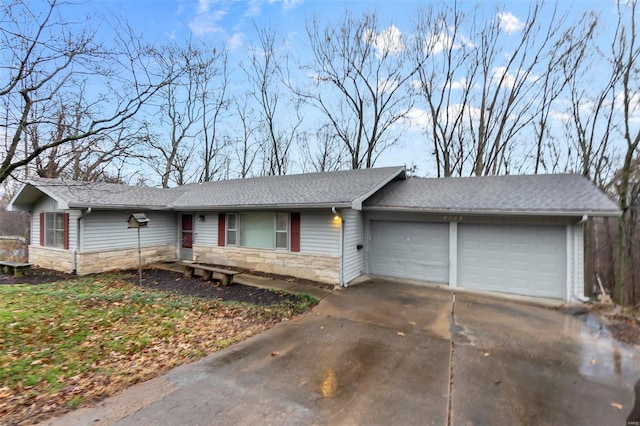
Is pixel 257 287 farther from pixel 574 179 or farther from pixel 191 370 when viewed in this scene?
pixel 574 179

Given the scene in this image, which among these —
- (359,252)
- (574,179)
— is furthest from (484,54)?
(359,252)

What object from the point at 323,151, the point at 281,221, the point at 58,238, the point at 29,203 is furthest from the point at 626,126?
the point at 29,203

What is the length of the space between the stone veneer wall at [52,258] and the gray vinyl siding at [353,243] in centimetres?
984

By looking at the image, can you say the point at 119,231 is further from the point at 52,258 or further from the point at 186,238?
the point at 52,258

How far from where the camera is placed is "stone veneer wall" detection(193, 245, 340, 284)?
897cm

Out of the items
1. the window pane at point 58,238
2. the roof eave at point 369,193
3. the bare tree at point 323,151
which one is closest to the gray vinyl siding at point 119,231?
the window pane at point 58,238

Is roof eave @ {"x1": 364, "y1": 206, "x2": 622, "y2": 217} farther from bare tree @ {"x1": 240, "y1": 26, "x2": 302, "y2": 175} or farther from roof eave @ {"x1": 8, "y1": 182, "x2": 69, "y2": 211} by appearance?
bare tree @ {"x1": 240, "y1": 26, "x2": 302, "y2": 175}

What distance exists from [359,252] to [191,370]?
669 cm

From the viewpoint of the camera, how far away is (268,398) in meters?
3.40

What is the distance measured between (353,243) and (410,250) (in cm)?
188

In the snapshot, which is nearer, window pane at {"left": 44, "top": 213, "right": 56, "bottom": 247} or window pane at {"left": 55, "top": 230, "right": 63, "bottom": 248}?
window pane at {"left": 55, "top": 230, "right": 63, "bottom": 248}

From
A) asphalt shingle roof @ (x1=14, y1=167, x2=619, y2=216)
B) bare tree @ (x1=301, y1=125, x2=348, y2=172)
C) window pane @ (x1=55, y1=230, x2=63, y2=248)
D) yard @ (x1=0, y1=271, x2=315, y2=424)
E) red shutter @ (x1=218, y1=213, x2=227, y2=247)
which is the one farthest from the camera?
bare tree @ (x1=301, y1=125, x2=348, y2=172)

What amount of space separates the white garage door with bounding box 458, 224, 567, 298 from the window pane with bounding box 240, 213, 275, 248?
20.4 ft

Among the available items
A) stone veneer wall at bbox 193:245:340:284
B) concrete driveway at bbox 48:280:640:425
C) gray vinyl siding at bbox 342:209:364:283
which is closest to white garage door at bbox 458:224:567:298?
concrete driveway at bbox 48:280:640:425
